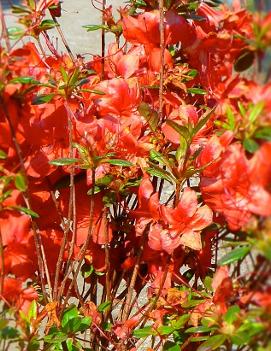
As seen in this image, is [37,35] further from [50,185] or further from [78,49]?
[78,49]

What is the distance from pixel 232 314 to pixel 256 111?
0.89 feet

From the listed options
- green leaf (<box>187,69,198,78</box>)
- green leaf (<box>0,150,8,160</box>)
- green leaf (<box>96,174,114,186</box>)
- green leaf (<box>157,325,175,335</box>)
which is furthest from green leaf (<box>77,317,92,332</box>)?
green leaf (<box>187,69,198,78</box>)

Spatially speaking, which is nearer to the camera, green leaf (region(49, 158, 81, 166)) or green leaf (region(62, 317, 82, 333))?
green leaf (region(49, 158, 81, 166))

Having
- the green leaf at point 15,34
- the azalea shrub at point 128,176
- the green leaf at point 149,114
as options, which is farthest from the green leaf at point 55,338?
the green leaf at point 15,34

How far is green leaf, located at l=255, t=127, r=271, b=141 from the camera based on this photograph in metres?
0.80

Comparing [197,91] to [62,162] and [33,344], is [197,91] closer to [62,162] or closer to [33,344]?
[62,162]

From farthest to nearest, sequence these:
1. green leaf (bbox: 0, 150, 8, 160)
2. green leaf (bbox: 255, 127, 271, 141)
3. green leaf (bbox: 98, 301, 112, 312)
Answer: green leaf (bbox: 98, 301, 112, 312)
green leaf (bbox: 0, 150, 8, 160)
green leaf (bbox: 255, 127, 271, 141)

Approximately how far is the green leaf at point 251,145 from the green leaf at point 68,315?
55 centimetres

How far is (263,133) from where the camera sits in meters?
0.82

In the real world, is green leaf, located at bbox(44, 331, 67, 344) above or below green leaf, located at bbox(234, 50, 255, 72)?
below

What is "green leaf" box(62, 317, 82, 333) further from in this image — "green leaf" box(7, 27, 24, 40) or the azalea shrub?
"green leaf" box(7, 27, 24, 40)

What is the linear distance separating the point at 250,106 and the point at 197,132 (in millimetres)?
316

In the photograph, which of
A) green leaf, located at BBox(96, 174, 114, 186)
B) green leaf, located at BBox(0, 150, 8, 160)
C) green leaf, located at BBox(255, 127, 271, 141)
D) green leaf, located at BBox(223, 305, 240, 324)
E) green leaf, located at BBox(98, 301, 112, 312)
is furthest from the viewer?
green leaf, located at BBox(98, 301, 112, 312)

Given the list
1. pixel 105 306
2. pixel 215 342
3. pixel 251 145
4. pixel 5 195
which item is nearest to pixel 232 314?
pixel 215 342
